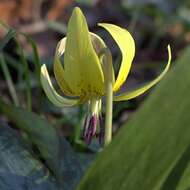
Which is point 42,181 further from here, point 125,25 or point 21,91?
point 125,25

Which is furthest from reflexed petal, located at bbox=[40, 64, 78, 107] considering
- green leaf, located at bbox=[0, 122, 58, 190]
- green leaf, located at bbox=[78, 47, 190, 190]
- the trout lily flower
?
green leaf, located at bbox=[78, 47, 190, 190]

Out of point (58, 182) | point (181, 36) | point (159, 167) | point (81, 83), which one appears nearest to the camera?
point (159, 167)

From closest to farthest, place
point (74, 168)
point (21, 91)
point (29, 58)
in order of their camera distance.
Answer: point (74, 168), point (21, 91), point (29, 58)

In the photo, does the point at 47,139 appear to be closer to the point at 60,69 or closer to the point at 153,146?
the point at 60,69

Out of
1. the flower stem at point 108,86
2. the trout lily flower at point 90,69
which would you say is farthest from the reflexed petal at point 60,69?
the flower stem at point 108,86

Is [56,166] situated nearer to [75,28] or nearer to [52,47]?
[75,28]

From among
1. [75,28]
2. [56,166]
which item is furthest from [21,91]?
[75,28]

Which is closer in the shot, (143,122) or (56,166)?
(143,122)

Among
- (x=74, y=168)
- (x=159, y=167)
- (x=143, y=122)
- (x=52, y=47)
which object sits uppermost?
(x=143, y=122)

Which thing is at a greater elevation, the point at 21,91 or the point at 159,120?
the point at 159,120
